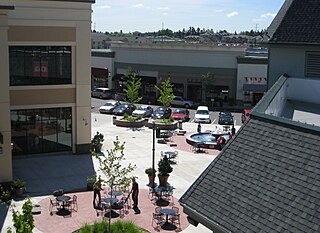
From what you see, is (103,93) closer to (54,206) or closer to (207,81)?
(207,81)

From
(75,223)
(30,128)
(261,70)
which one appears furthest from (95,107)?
(75,223)

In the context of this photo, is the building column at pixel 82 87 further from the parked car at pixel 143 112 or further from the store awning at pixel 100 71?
the store awning at pixel 100 71

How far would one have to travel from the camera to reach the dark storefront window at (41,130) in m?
32.0

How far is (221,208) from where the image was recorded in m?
9.11

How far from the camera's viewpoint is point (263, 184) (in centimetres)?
881

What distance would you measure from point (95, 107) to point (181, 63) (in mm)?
15368

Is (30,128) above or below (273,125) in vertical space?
below

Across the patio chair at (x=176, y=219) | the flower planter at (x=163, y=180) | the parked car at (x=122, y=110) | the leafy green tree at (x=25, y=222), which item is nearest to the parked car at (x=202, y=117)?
the parked car at (x=122, y=110)

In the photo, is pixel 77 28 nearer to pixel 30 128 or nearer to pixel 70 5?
pixel 70 5

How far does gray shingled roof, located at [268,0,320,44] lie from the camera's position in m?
17.9

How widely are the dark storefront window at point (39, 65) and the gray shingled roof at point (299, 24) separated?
1736 cm

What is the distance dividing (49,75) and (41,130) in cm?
394

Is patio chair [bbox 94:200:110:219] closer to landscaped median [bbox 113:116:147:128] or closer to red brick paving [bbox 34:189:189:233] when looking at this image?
red brick paving [bbox 34:189:189:233]

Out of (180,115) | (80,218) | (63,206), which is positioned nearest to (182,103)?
(180,115)
